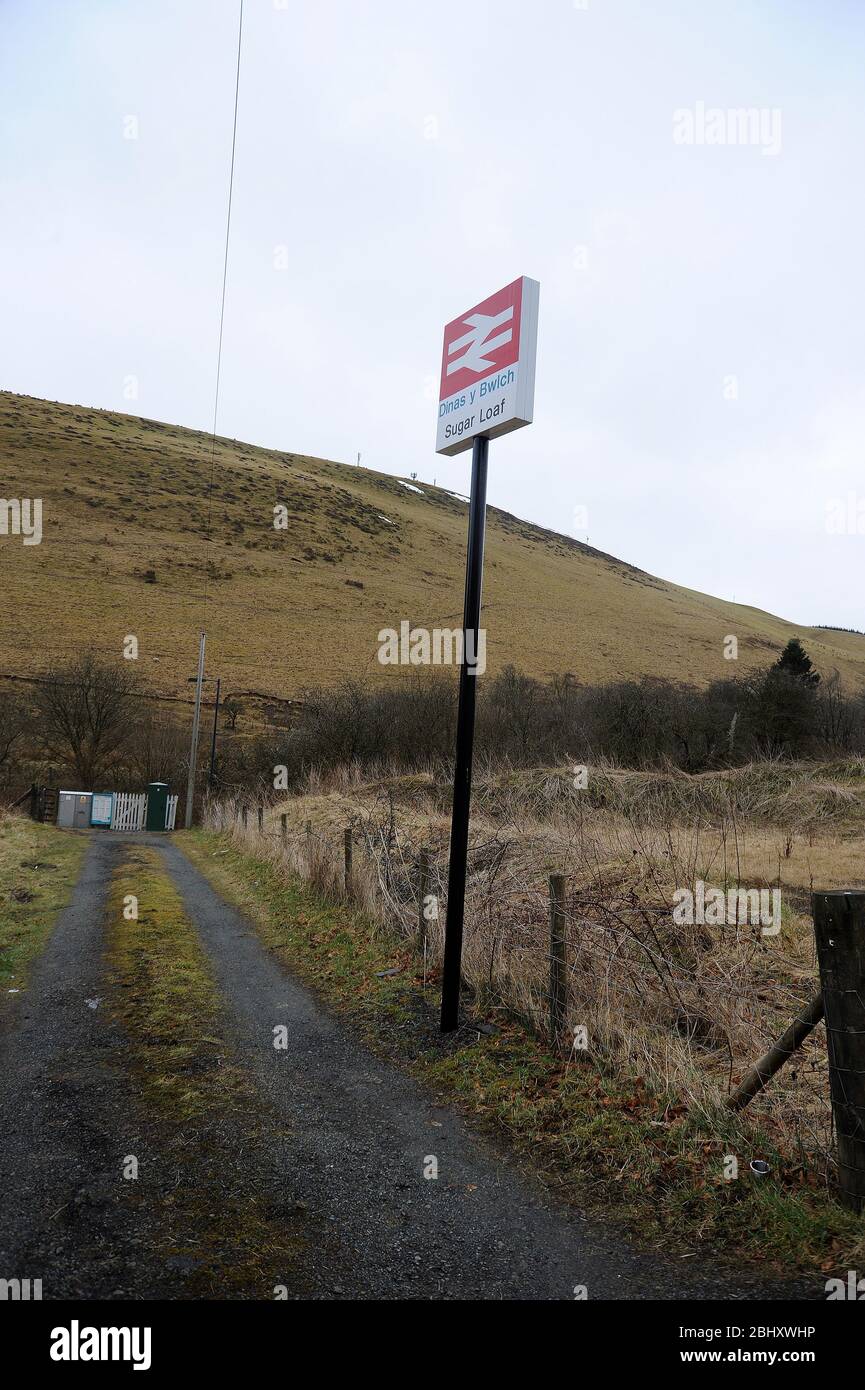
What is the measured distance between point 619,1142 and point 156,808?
107ft

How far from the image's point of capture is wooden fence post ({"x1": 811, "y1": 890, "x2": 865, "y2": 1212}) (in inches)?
132

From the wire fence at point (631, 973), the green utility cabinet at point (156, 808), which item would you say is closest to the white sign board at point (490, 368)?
the wire fence at point (631, 973)

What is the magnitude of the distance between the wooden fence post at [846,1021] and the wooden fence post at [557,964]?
7.08 feet

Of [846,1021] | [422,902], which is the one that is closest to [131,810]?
[422,902]

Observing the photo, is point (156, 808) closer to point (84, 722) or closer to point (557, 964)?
point (84, 722)

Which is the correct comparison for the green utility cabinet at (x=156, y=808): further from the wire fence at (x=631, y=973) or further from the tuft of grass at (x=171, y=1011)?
the wire fence at (x=631, y=973)

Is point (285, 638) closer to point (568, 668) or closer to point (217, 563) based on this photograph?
point (217, 563)

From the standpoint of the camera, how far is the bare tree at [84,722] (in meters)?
38.2

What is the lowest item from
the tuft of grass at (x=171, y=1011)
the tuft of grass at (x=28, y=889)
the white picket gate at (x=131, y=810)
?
the white picket gate at (x=131, y=810)

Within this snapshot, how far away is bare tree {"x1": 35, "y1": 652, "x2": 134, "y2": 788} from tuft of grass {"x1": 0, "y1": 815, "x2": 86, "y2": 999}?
1399 centimetres

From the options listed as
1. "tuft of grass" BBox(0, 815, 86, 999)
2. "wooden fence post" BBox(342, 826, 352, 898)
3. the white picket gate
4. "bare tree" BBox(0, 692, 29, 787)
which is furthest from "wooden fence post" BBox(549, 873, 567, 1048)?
"bare tree" BBox(0, 692, 29, 787)

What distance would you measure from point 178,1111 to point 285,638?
54.7m
